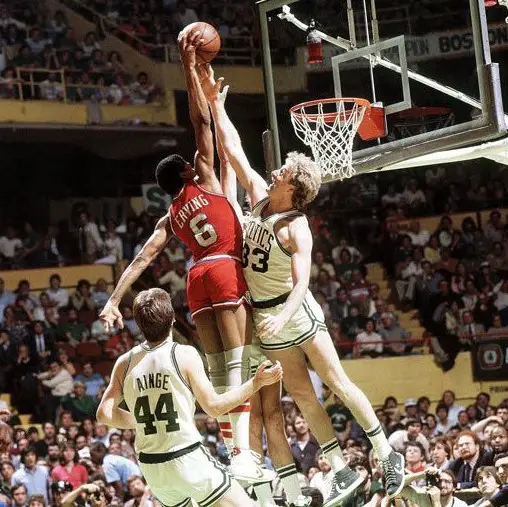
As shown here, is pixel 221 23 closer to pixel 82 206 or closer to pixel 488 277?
pixel 82 206

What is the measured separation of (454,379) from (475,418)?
3108 mm

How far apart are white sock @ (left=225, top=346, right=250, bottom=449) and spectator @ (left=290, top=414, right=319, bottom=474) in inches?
213

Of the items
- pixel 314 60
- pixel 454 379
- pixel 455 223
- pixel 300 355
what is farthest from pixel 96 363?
pixel 300 355

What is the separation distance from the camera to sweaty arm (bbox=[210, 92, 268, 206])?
7508mm

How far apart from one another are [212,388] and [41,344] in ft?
35.1

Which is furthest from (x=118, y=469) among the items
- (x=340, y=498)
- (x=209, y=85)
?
(x=209, y=85)

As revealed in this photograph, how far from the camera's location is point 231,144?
7.56 metres

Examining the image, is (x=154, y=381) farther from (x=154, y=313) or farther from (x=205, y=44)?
(x=205, y=44)

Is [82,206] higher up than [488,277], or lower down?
higher up

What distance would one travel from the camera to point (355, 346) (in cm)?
1733

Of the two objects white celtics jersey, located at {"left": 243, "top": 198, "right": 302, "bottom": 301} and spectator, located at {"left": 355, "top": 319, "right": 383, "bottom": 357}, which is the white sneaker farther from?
spectator, located at {"left": 355, "top": 319, "right": 383, "bottom": 357}

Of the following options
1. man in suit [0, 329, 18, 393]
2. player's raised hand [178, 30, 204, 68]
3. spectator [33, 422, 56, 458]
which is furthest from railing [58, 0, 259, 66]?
player's raised hand [178, 30, 204, 68]

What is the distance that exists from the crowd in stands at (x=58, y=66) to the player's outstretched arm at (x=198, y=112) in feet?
41.0

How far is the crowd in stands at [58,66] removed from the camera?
784 inches
